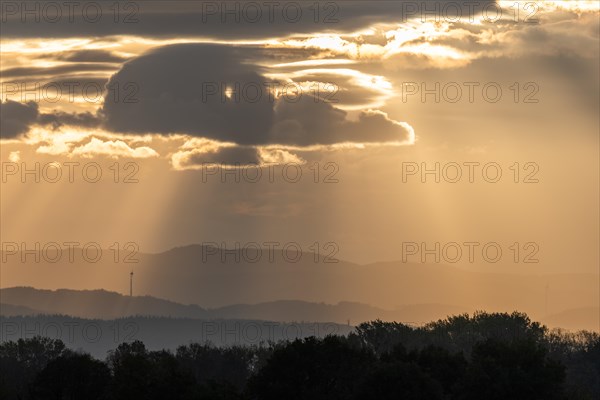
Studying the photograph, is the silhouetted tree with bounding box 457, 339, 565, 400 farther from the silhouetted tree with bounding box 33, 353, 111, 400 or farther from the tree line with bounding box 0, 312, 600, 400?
the silhouetted tree with bounding box 33, 353, 111, 400

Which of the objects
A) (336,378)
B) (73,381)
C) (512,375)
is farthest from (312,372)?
(73,381)

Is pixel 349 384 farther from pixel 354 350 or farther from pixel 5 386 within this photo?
pixel 5 386

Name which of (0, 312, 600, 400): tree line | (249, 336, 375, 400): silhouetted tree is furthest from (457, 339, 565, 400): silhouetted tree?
(249, 336, 375, 400): silhouetted tree

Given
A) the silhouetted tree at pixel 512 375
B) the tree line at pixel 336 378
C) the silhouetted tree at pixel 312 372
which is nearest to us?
the tree line at pixel 336 378

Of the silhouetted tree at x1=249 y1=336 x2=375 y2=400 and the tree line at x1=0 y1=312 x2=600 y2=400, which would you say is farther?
the silhouetted tree at x1=249 y1=336 x2=375 y2=400

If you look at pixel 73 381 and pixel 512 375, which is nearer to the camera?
pixel 512 375

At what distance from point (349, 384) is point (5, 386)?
5135 cm

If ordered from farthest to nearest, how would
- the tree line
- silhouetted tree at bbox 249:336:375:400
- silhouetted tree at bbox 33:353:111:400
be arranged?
1. silhouetted tree at bbox 33:353:111:400
2. silhouetted tree at bbox 249:336:375:400
3. the tree line

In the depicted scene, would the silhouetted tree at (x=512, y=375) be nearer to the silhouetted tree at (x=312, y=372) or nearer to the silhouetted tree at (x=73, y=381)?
the silhouetted tree at (x=312, y=372)

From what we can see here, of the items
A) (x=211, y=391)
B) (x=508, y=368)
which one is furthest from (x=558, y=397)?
(x=211, y=391)

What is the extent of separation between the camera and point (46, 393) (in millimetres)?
158750

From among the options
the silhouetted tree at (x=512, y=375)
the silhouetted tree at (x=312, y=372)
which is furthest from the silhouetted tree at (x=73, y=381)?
the silhouetted tree at (x=512, y=375)

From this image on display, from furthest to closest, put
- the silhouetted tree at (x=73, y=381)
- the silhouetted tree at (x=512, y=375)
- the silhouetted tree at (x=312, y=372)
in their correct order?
the silhouetted tree at (x=73, y=381)
the silhouetted tree at (x=312, y=372)
the silhouetted tree at (x=512, y=375)

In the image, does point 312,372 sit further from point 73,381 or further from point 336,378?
point 73,381
